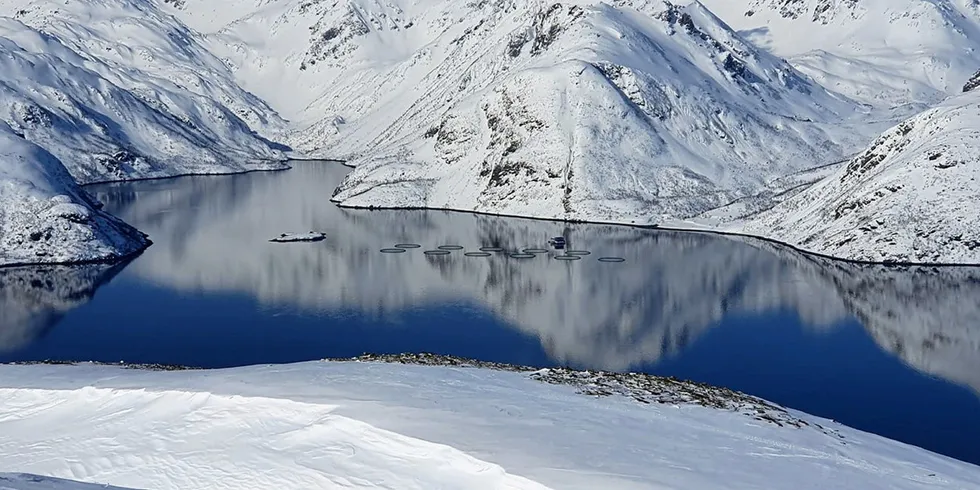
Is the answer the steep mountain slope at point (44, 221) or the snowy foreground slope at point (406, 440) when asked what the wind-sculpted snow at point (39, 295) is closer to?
the steep mountain slope at point (44, 221)

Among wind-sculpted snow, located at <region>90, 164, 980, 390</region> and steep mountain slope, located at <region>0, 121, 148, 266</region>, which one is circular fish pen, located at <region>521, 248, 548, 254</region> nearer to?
wind-sculpted snow, located at <region>90, 164, 980, 390</region>

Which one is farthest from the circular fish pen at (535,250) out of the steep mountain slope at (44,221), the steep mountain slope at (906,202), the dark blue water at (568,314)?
the steep mountain slope at (44,221)

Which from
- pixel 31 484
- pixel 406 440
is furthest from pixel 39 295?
pixel 31 484

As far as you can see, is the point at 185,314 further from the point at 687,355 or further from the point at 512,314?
the point at 687,355

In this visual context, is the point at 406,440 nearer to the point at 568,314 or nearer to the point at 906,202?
the point at 568,314

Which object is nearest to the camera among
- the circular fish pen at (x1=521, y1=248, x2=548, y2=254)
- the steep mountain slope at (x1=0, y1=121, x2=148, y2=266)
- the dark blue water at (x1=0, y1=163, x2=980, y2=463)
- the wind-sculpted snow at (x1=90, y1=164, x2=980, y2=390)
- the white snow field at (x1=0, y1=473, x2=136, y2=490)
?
the white snow field at (x1=0, y1=473, x2=136, y2=490)

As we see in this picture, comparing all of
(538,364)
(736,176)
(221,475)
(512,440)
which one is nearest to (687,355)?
(538,364)

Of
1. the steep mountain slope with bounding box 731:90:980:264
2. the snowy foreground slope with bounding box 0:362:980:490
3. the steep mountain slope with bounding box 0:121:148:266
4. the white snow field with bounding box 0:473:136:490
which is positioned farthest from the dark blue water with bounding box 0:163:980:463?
the white snow field with bounding box 0:473:136:490
